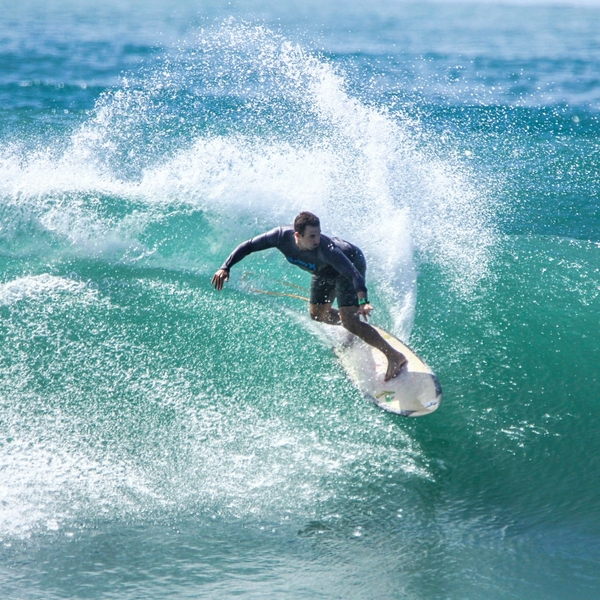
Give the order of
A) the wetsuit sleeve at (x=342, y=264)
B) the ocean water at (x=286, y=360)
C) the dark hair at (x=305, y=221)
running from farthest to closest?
the wetsuit sleeve at (x=342, y=264) < the dark hair at (x=305, y=221) < the ocean water at (x=286, y=360)

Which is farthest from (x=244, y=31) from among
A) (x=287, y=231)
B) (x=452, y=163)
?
(x=287, y=231)

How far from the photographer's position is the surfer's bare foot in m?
6.63

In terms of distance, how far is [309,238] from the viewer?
19.9 ft

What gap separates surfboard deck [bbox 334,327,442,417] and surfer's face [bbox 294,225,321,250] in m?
1.37

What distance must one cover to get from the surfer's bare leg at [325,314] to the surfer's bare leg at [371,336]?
566 millimetres

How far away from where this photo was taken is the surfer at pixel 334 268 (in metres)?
6.27

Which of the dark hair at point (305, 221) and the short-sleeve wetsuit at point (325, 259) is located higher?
the dark hair at point (305, 221)

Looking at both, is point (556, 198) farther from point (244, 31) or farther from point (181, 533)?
point (244, 31)

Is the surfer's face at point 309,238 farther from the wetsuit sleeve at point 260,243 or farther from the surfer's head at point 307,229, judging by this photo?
the wetsuit sleeve at point 260,243

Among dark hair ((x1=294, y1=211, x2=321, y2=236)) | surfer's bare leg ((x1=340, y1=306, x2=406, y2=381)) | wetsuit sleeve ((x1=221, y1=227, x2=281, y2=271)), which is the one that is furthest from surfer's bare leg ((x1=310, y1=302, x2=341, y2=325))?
dark hair ((x1=294, y1=211, x2=321, y2=236))

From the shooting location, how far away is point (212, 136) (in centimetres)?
1409

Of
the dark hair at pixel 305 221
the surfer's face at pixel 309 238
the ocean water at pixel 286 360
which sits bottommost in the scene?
the ocean water at pixel 286 360

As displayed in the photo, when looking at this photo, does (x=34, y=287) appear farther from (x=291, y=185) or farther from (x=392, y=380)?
(x=392, y=380)

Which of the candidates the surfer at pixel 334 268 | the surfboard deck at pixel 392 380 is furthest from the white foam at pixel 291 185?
the surfer at pixel 334 268
